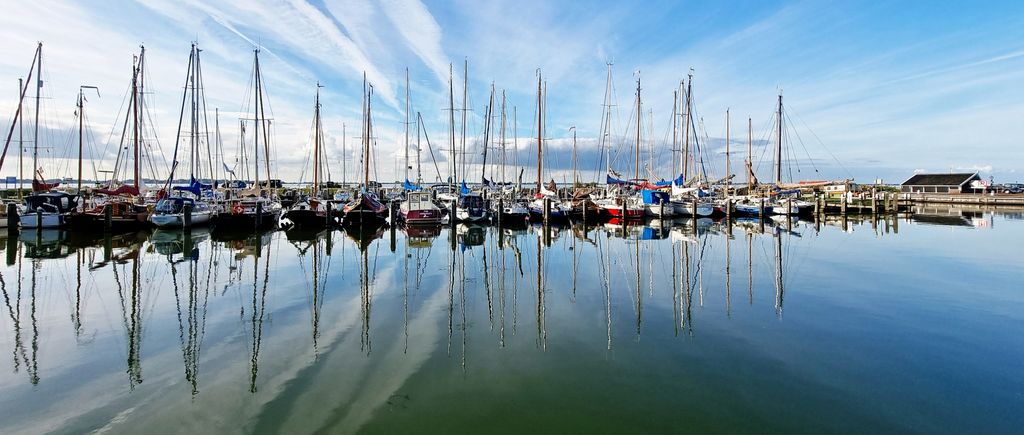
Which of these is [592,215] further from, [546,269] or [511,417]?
[511,417]

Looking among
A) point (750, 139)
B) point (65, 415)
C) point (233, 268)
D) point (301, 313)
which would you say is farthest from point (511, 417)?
point (750, 139)

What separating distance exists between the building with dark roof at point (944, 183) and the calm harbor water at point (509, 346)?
75.6 meters

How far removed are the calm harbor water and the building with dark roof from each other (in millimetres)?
75608

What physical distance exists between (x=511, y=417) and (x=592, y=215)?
38.1 meters

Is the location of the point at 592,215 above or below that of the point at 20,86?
below

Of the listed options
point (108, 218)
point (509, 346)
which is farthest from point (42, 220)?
point (509, 346)

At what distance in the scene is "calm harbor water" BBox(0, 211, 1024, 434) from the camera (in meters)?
6.36

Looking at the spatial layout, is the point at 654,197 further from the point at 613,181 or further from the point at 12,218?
the point at 12,218

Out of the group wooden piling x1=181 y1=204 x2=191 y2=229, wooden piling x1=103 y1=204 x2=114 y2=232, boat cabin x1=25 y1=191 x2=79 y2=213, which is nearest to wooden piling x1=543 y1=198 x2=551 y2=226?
wooden piling x1=181 y1=204 x2=191 y2=229

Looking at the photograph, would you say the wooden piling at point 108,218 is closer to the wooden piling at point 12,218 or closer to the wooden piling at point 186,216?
the wooden piling at point 186,216

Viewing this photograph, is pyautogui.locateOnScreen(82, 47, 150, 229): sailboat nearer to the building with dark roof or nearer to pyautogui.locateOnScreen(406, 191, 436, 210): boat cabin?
pyautogui.locateOnScreen(406, 191, 436, 210): boat cabin

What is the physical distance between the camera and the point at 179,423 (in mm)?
6082

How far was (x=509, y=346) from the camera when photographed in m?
9.16

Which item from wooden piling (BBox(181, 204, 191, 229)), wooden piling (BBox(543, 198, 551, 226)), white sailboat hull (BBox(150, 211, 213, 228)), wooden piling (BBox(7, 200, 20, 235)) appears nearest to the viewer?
wooden piling (BBox(7, 200, 20, 235))
